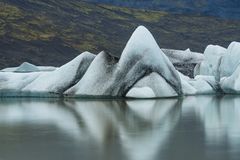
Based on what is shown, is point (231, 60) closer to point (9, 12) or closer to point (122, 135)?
point (122, 135)

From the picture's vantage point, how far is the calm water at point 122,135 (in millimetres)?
13502

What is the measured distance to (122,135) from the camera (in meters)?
17.1

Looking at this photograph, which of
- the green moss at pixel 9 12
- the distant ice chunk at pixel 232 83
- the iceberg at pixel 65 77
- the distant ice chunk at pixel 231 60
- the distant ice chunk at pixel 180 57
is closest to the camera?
the iceberg at pixel 65 77

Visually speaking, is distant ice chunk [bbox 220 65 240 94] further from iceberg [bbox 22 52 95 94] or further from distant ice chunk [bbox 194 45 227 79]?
iceberg [bbox 22 52 95 94]

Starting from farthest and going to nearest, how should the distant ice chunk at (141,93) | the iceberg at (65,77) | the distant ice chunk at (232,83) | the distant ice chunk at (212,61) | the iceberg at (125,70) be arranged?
the distant ice chunk at (212,61), the distant ice chunk at (232,83), the iceberg at (65,77), the iceberg at (125,70), the distant ice chunk at (141,93)

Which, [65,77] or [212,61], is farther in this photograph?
[212,61]

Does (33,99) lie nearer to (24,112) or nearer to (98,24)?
(24,112)

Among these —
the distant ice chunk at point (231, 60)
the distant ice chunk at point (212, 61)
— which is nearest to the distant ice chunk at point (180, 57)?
Answer: the distant ice chunk at point (212, 61)

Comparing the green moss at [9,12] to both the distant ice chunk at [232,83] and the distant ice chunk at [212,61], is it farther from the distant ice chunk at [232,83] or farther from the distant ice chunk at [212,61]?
the distant ice chunk at [232,83]

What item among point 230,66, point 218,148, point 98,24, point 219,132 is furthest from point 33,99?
point 98,24

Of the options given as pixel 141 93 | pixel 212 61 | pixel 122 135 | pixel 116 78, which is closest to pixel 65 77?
pixel 116 78

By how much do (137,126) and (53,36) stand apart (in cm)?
13731

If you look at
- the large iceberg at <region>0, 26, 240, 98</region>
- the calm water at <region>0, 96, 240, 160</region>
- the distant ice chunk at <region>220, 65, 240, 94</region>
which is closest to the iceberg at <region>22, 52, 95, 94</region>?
the large iceberg at <region>0, 26, 240, 98</region>

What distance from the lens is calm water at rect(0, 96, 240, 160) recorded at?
1350 cm
